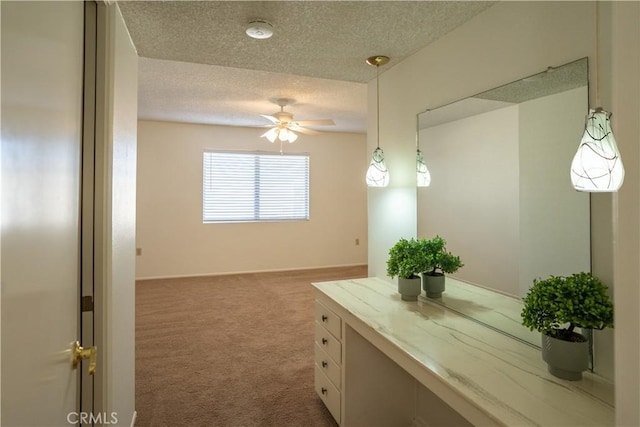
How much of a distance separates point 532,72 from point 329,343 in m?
1.70

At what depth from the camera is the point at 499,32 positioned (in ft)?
5.64

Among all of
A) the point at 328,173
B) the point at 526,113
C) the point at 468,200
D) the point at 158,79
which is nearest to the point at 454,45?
the point at 526,113

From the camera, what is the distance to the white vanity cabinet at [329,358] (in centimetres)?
203

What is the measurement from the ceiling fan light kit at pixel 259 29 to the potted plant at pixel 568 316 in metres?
1.73

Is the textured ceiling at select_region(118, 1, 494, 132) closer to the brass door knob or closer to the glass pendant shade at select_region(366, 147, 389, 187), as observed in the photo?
the glass pendant shade at select_region(366, 147, 389, 187)

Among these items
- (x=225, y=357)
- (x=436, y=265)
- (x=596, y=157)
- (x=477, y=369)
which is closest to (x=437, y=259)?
(x=436, y=265)

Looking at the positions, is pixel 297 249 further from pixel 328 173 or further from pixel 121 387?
pixel 121 387

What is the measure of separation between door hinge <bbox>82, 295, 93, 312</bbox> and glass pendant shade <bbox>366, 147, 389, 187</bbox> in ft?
5.81

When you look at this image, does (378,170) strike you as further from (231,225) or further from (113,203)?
(231,225)

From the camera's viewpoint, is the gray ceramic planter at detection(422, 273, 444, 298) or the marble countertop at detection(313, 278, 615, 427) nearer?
the marble countertop at detection(313, 278, 615, 427)

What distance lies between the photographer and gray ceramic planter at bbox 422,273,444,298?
2047mm

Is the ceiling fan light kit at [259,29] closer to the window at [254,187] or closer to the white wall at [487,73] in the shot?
the white wall at [487,73]

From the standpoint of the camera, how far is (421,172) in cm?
229

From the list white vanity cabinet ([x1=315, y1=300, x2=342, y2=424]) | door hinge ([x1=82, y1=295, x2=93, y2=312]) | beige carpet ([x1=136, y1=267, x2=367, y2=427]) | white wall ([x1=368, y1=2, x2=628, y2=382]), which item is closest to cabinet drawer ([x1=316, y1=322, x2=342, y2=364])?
white vanity cabinet ([x1=315, y1=300, x2=342, y2=424])
